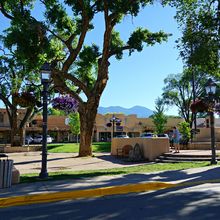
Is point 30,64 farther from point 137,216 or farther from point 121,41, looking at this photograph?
point 137,216

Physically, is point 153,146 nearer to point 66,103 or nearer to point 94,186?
point 66,103

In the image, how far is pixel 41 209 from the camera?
7.92 metres

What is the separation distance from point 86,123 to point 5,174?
13.4 m

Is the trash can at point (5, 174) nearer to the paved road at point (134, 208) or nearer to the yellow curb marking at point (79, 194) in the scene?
the yellow curb marking at point (79, 194)

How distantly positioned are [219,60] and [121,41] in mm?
9418

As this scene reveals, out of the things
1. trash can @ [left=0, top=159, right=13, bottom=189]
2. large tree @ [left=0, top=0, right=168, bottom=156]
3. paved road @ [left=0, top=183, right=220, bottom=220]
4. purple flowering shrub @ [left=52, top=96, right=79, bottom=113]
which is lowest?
paved road @ [left=0, top=183, right=220, bottom=220]

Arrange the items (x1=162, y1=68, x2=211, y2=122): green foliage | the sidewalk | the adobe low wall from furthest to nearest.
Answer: (x1=162, y1=68, x2=211, y2=122): green foliage
the adobe low wall
the sidewalk

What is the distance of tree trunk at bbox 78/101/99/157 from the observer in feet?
78.1

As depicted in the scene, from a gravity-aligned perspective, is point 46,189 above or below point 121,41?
below

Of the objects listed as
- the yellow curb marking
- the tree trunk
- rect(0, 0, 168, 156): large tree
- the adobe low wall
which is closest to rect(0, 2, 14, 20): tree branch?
rect(0, 0, 168, 156): large tree

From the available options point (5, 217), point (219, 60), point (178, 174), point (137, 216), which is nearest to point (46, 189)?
point (5, 217)

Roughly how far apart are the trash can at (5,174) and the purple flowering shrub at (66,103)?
13084 millimetres

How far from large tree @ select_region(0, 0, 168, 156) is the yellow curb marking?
40.5 ft

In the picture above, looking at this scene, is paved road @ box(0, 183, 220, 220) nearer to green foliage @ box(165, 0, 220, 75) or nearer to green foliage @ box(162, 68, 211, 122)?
green foliage @ box(165, 0, 220, 75)
